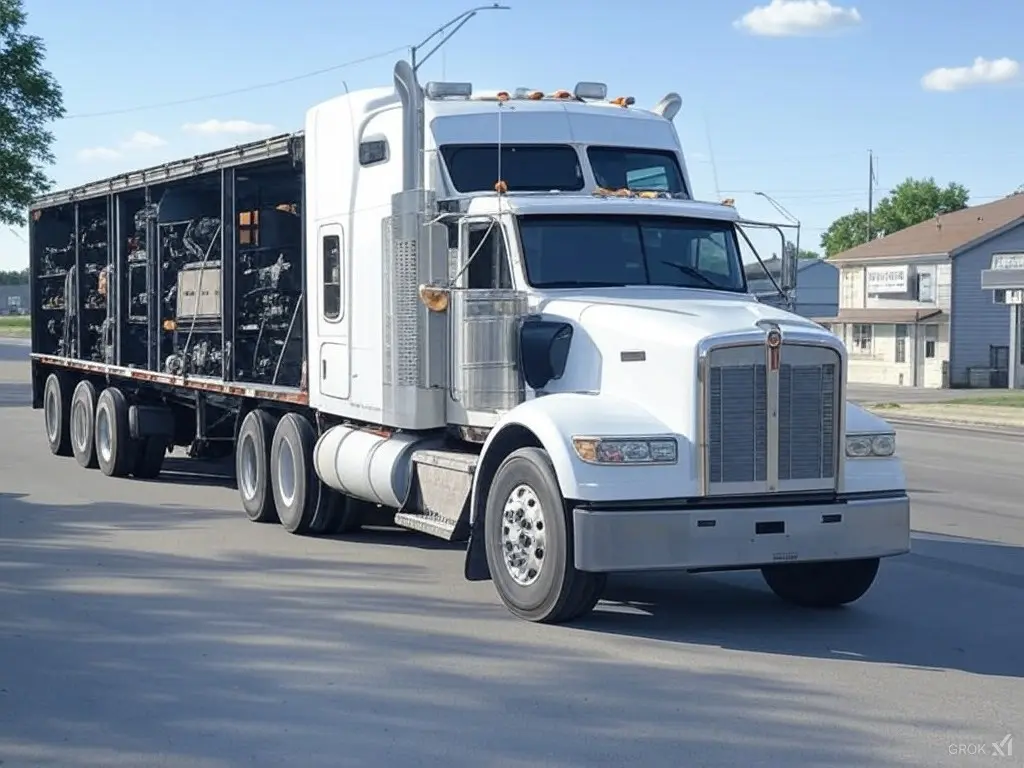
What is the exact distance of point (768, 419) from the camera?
8828 mm

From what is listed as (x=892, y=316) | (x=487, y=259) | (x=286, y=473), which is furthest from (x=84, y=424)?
(x=892, y=316)

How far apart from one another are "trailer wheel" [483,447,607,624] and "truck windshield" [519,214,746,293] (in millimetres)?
1581

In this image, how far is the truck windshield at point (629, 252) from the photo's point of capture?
1023 centimetres

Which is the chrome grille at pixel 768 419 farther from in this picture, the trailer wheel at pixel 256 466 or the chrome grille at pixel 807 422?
the trailer wheel at pixel 256 466

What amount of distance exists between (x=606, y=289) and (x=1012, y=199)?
52.9 metres

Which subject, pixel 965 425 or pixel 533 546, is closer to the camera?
pixel 533 546

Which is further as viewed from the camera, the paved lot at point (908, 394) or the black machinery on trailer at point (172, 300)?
the paved lot at point (908, 394)

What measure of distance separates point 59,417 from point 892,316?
3836 centimetres

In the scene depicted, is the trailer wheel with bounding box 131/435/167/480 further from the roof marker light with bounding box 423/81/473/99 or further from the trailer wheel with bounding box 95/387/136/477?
the roof marker light with bounding box 423/81/473/99

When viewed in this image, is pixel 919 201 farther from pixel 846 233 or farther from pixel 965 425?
pixel 965 425

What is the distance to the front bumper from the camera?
8.48 m

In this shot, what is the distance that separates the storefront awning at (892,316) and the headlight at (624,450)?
4272 centimetres

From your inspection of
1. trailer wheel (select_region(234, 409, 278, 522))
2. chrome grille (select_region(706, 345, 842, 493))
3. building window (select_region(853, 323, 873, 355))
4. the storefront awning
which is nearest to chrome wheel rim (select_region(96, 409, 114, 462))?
trailer wheel (select_region(234, 409, 278, 522))

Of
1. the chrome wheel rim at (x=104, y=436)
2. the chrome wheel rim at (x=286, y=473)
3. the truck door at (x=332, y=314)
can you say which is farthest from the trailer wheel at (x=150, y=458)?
the truck door at (x=332, y=314)
